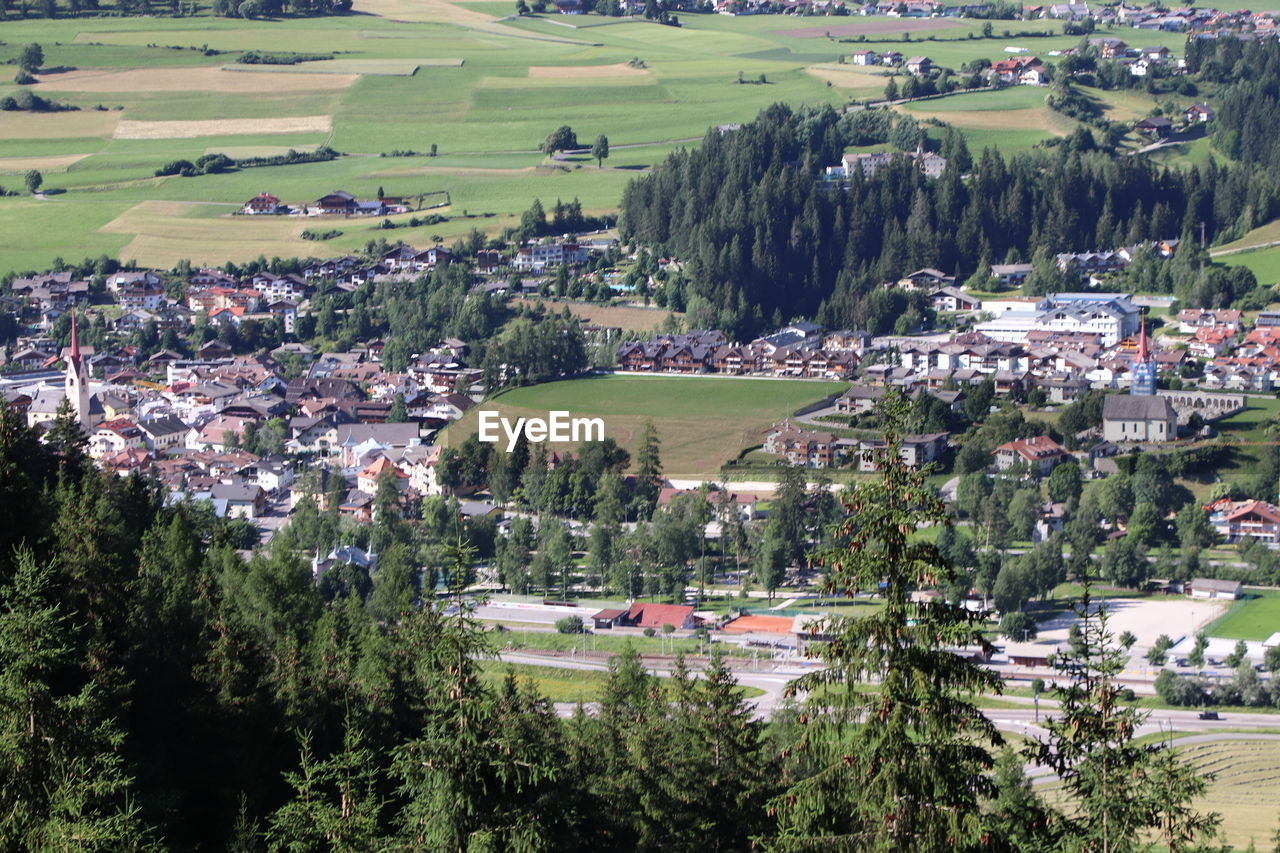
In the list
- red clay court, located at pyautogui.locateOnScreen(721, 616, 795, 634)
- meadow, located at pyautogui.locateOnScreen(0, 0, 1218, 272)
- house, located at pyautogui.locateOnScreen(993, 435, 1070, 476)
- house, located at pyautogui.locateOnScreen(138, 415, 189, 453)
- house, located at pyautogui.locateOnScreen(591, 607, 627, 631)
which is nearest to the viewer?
red clay court, located at pyautogui.locateOnScreen(721, 616, 795, 634)

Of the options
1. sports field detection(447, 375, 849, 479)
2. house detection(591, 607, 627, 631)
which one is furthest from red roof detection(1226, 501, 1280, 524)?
house detection(591, 607, 627, 631)

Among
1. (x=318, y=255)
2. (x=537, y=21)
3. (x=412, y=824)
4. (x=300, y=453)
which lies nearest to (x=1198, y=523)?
(x=300, y=453)

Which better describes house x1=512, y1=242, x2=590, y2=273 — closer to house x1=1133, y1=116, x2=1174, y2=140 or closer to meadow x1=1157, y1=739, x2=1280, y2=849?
house x1=1133, y1=116, x2=1174, y2=140

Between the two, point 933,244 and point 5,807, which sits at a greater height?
point 5,807

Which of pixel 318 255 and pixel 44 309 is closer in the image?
pixel 44 309

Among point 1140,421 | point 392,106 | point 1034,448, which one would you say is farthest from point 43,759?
point 392,106

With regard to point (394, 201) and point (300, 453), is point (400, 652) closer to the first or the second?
point (300, 453)
